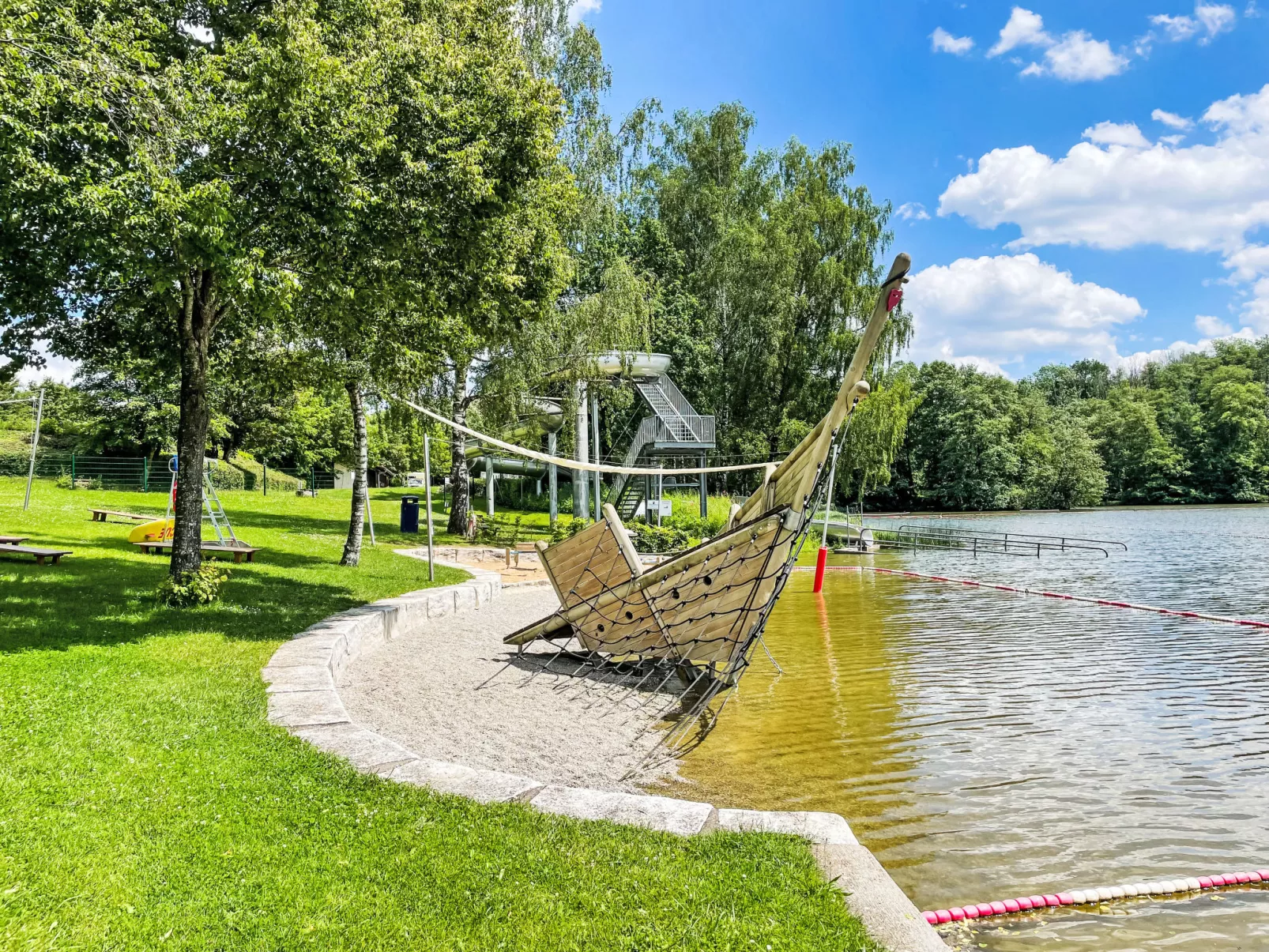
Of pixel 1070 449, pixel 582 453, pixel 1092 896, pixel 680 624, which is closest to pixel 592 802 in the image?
pixel 1092 896

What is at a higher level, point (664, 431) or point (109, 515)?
point (664, 431)

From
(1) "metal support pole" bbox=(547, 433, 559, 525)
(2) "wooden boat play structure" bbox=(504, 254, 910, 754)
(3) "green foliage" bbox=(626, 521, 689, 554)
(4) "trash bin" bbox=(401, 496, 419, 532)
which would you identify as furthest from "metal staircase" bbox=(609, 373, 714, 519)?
(2) "wooden boat play structure" bbox=(504, 254, 910, 754)

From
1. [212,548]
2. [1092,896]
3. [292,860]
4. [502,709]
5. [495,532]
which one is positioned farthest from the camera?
[495,532]

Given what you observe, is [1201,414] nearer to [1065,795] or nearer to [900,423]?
[900,423]

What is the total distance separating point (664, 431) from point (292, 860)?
2233 cm

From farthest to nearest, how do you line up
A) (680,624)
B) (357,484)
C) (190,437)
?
(357,484)
(190,437)
(680,624)

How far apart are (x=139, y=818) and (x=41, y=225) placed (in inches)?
265

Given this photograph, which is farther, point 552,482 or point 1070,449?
point 1070,449

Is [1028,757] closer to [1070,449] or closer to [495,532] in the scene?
[495,532]

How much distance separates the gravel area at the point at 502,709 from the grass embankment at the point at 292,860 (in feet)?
4.57

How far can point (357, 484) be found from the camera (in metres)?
14.9

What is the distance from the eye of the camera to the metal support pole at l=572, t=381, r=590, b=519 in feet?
77.6

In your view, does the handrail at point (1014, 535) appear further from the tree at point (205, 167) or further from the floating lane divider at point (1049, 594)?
the tree at point (205, 167)

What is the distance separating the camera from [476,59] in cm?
971
